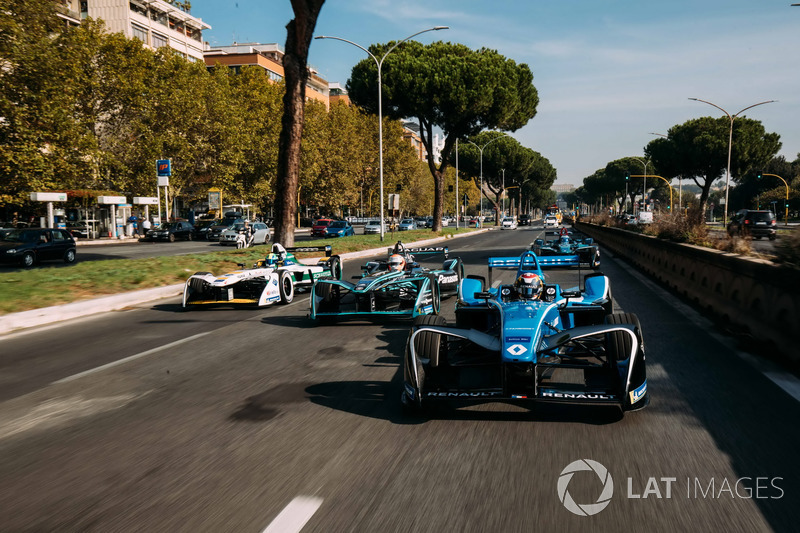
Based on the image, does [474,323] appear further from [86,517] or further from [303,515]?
[86,517]

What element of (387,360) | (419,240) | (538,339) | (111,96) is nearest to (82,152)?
(111,96)

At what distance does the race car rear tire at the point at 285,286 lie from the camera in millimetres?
12312

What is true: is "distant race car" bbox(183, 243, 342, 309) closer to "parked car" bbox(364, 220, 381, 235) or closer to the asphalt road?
the asphalt road

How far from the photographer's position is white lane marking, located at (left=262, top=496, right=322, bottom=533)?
3.16m

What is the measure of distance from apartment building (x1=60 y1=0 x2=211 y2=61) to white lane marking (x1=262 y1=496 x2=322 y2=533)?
68.9 meters

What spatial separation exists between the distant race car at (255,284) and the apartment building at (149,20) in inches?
2332

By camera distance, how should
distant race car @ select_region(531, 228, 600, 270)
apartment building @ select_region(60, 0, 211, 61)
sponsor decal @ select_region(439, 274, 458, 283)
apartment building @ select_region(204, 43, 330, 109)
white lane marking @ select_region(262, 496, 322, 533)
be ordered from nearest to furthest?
1. white lane marking @ select_region(262, 496, 322, 533)
2. sponsor decal @ select_region(439, 274, 458, 283)
3. distant race car @ select_region(531, 228, 600, 270)
4. apartment building @ select_region(60, 0, 211, 61)
5. apartment building @ select_region(204, 43, 330, 109)

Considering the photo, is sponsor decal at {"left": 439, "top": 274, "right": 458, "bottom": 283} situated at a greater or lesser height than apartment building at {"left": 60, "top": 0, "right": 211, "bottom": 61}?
Answer: lesser

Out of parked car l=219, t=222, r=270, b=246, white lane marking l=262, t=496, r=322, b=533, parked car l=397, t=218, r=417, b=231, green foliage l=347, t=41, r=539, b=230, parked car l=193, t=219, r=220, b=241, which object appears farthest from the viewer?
parked car l=397, t=218, r=417, b=231

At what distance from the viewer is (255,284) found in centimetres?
1244

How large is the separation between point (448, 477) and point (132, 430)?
8.37ft

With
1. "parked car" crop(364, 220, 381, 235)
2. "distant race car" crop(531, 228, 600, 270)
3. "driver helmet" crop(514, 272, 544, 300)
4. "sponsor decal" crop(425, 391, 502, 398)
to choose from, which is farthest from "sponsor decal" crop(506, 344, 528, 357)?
"parked car" crop(364, 220, 381, 235)

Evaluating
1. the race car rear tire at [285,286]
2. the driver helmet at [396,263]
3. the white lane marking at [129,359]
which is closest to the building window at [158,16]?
the race car rear tire at [285,286]

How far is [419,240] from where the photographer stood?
39.5 m
